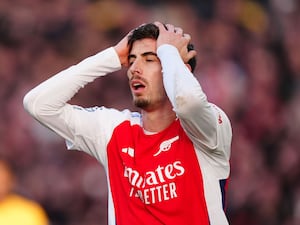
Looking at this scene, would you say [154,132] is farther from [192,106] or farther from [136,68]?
[192,106]

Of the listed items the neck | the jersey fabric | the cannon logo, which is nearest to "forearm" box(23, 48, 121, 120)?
the jersey fabric

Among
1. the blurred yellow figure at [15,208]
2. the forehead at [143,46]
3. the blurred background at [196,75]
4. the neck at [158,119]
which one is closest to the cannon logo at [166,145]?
the neck at [158,119]

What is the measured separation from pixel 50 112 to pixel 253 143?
13.3 feet

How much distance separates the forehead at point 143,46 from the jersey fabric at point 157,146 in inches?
4.7

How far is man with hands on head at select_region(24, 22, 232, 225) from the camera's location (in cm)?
540

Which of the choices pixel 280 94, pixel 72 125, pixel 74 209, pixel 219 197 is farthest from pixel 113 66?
pixel 280 94

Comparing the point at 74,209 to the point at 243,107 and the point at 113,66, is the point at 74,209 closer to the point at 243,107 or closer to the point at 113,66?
the point at 243,107

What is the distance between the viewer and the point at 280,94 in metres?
10.0

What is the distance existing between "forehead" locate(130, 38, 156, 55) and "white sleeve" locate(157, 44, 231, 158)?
0.11m

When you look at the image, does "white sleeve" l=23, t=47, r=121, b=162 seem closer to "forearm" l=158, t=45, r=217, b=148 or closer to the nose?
the nose

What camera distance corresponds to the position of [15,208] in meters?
7.79

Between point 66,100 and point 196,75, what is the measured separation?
400cm

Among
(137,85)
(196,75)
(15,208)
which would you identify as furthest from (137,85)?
(196,75)

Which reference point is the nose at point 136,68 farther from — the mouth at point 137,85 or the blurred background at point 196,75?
the blurred background at point 196,75
